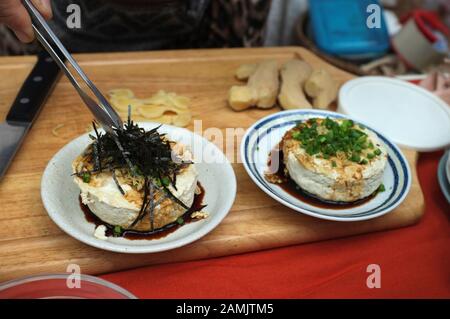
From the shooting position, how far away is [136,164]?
4.85 feet

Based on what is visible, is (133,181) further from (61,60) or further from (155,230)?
(61,60)

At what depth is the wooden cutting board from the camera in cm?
148

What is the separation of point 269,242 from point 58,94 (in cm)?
130

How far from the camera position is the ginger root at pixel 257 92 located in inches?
87.5

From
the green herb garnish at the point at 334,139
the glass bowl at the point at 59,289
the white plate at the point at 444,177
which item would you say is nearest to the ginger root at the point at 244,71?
the green herb garnish at the point at 334,139

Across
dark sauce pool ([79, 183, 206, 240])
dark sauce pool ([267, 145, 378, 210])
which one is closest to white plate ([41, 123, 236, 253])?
dark sauce pool ([79, 183, 206, 240])

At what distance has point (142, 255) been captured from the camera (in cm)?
149

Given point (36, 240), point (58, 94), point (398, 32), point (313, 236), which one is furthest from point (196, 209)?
point (398, 32)

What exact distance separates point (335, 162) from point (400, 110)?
3.11 ft

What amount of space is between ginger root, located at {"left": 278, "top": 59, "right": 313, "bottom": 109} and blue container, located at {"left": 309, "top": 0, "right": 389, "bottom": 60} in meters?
1.04

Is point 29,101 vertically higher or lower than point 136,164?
lower

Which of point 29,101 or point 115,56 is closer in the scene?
point 29,101

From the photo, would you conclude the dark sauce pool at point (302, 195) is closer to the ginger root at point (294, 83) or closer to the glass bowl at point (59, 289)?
the ginger root at point (294, 83)
